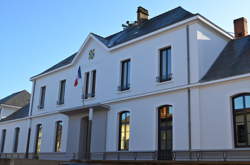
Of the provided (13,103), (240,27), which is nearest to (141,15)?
(240,27)

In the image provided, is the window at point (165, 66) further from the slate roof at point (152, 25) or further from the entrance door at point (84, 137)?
the entrance door at point (84, 137)

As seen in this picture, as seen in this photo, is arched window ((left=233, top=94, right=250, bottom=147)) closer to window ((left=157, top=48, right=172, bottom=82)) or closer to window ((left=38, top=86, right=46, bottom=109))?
window ((left=157, top=48, right=172, bottom=82))

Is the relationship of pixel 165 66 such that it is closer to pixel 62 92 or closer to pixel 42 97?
pixel 62 92

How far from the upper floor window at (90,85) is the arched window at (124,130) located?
3.35m

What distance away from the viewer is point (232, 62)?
1586 centimetres

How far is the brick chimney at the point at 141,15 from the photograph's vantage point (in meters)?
24.2

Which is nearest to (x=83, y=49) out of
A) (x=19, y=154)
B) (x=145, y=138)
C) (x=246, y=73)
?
(x=145, y=138)

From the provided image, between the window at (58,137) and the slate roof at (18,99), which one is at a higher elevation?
the slate roof at (18,99)

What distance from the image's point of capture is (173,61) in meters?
16.9

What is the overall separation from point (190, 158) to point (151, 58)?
237 inches

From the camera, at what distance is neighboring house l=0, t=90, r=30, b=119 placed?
1426 inches

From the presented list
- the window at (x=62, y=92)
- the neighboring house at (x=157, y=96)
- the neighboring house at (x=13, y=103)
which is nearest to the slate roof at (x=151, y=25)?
the neighboring house at (x=157, y=96)

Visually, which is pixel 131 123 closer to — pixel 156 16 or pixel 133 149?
pixel 133 149

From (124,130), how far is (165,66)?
4.31 metres
